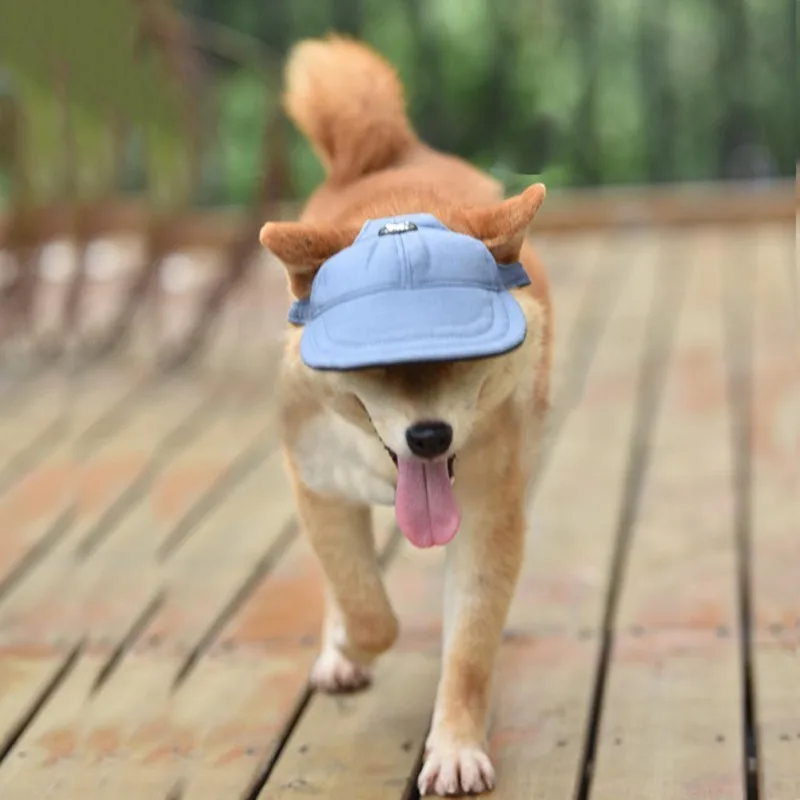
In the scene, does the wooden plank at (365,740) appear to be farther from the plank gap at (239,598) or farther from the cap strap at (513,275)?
the cap strap at (513,275)

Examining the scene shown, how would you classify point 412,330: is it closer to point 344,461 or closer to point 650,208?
point 344,461

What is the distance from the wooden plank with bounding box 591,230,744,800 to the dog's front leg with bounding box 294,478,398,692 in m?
0.34

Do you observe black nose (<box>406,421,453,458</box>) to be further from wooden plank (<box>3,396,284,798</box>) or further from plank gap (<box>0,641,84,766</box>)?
plank gap (<box>0,641,84,766</box>)

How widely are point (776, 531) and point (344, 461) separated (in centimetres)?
118

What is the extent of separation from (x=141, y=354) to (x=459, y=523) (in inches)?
109

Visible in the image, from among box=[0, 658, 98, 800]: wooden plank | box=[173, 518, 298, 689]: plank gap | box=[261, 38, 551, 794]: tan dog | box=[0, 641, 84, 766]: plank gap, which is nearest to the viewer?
box=[261, 38, 551, 794]: tan dog

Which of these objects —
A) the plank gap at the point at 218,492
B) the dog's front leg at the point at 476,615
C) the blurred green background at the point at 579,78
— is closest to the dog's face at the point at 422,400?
the dog's front leg at the point at 476,615

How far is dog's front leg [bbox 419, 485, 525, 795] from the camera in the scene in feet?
6.45

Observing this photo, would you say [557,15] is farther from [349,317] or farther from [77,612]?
[349,317]

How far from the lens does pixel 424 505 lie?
1.79 meters

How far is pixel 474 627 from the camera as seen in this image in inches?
77.9

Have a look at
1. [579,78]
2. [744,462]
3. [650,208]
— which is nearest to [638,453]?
[744,462]

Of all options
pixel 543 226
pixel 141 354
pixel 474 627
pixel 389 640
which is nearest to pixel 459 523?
pixel 474 627

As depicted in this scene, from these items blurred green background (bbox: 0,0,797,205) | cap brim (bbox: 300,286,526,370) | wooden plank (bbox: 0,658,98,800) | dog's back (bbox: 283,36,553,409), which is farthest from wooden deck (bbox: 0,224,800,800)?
blurred green background (bbox: 0,0,797,205)
